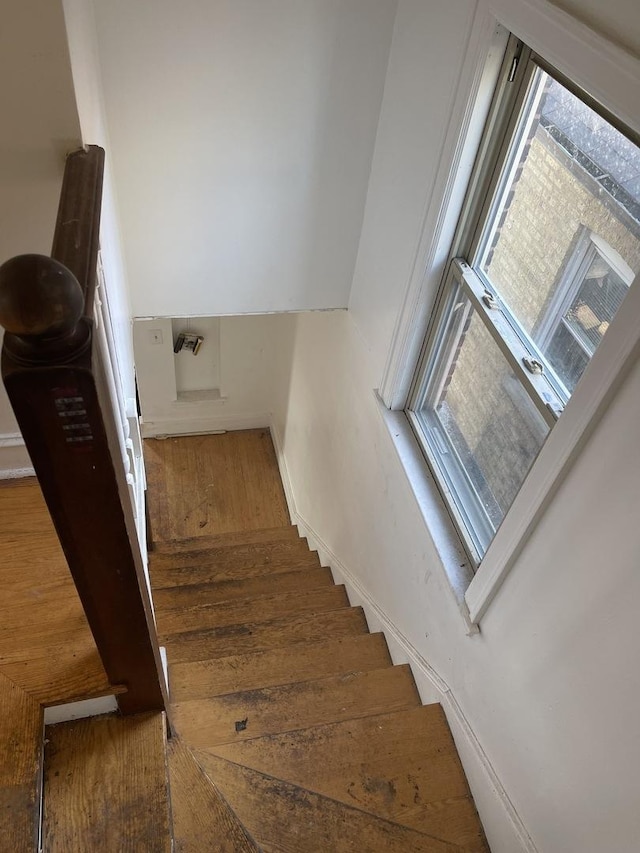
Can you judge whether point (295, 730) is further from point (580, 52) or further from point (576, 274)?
point (580, 52)

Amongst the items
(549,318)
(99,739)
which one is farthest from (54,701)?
(549,318)

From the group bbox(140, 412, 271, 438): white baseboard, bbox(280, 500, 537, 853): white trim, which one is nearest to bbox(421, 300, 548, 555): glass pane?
bbox(280, 500, 537, 853): white trim

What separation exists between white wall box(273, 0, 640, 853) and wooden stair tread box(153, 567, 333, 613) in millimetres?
157

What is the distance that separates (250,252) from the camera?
2547 millimetres

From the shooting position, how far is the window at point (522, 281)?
1.34 m

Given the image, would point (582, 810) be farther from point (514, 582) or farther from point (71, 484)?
point (71, 484)

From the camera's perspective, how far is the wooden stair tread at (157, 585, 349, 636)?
8.03ft

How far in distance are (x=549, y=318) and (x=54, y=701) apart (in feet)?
4.85

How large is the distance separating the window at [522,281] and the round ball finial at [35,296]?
1085mm

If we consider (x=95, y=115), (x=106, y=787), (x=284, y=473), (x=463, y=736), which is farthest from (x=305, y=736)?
(x=284, y=473)

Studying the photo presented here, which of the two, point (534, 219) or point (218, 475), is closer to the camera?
point (534, 219)

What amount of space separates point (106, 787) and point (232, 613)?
1141 mm

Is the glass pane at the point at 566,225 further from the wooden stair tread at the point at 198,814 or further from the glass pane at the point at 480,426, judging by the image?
the wooden stair tread at the point at 198,814

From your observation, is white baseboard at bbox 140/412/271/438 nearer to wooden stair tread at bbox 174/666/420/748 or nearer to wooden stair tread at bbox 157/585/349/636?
wooden stair tread at bbox 157/585/349/636
